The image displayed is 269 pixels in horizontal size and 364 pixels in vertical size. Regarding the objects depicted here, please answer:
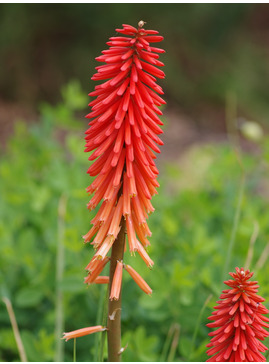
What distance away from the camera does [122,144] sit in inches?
61.1

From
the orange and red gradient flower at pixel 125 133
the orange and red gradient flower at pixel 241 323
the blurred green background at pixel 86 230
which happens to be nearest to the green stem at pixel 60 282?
the blurred green background at pixel 86 230

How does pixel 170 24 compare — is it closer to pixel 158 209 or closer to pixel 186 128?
pixel 186 128

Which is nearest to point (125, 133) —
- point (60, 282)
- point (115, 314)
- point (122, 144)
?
point (122, 144)

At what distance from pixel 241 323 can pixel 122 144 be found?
0.58m

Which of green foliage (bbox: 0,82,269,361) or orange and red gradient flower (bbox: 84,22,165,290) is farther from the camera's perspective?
green foliage (bbox: 0,82,269,361)

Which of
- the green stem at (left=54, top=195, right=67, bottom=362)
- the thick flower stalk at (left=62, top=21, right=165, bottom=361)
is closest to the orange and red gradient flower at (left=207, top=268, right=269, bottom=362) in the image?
the thick flower stalk at (left=62, top=21, right=165, bottom=361)

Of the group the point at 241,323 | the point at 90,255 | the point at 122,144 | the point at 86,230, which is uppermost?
the point at 122,144

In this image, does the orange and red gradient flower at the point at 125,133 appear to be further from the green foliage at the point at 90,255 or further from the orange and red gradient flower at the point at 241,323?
the green foliage at the point at 90,255

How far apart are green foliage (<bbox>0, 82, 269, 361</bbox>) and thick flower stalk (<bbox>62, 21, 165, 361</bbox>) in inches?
15.1

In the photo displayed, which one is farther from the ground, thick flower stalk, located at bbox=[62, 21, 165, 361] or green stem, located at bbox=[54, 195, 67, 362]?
thick flower stalk, located at bbox=[62, 21, 165, 361]

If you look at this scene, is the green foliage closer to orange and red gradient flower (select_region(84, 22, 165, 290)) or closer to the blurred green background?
the blurred green background

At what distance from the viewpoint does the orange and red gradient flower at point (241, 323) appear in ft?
4.82

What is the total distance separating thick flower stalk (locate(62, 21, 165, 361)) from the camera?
150 cm

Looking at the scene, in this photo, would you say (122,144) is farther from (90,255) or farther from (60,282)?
(90,255)
